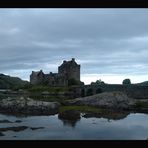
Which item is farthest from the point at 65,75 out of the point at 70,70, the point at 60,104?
the point at 60,104

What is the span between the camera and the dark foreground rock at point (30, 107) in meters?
67.5

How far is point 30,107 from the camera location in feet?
229

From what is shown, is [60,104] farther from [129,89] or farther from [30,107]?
[129,89]

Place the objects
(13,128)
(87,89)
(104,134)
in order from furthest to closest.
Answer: (87,89), (13,128), (104,134)

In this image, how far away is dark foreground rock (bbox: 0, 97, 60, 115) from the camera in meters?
67.5

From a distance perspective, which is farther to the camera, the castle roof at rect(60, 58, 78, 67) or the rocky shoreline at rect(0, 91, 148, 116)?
the castle roof at rect(60, 58, 78, 67)
